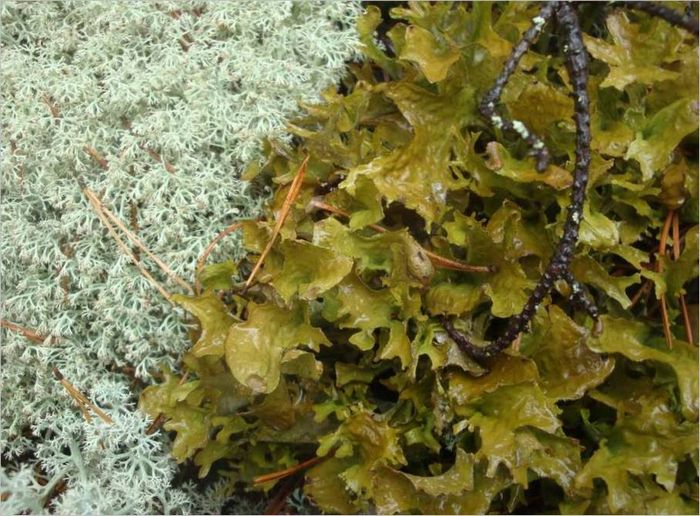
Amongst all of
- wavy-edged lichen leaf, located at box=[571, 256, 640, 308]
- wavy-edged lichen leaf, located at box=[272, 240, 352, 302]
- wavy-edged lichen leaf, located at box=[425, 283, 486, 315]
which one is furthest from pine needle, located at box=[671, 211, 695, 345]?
wavy-edged lichen leaf, located at box=[272, 240, 352, 302]

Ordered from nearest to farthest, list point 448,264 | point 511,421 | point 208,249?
1. point 511,421
2. point 448,264
3. point 208,249

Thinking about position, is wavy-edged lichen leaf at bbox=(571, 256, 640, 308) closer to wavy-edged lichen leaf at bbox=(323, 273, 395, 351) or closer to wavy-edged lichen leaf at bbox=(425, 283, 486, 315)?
wavy-edged lichen leaf at bbox=(425, 283, 486, 315)

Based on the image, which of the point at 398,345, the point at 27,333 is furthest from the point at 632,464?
the point at 27,333

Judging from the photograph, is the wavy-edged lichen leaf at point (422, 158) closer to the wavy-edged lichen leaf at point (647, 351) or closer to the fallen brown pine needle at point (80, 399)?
the wavy-edged lichen leaf at point (647, 351)

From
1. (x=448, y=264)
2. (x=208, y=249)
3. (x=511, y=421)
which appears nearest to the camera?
(x=511, y=421)

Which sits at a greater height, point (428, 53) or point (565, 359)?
point (428, 53)

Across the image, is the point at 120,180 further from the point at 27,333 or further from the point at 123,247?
the point at 27,333

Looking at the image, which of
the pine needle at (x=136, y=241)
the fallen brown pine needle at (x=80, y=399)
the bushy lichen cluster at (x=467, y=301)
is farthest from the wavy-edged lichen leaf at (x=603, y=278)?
the fallen brown pine needle at (x=80, y=399)
